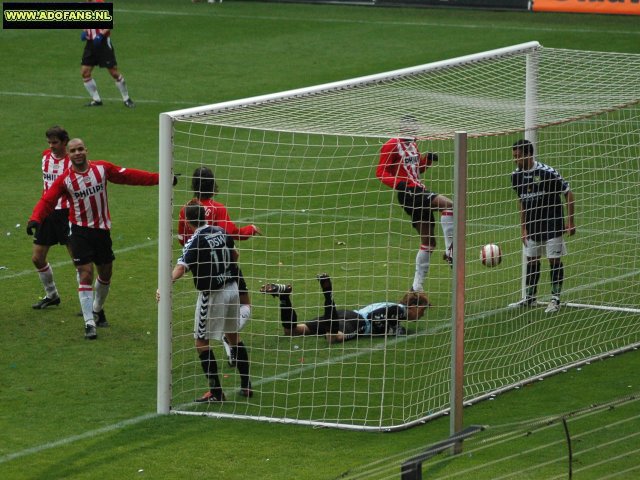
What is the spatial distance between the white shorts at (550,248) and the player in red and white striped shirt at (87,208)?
11.7 feet

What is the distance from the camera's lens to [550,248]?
41.0ft

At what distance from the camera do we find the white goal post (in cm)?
1022

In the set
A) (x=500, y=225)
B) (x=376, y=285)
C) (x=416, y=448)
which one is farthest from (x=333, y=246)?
(x=416, y=448)

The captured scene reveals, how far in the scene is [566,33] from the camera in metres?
27.9

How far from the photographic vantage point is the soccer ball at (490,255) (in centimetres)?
1160

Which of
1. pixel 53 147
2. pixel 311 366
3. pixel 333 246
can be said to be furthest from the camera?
pixel 333 246

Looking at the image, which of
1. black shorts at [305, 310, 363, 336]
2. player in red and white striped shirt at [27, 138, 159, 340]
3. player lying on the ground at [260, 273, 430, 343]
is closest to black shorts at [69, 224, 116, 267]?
player in red and white striped shirt at [27, 138, 159, 340]

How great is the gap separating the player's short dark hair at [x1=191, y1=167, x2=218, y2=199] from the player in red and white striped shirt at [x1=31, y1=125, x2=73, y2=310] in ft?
8.98

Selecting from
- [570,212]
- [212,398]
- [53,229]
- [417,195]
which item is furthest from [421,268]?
[53,229]

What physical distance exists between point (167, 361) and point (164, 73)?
51.9 ft

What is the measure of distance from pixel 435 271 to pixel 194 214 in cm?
406

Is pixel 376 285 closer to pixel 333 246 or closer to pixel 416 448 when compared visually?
pixel 333 246

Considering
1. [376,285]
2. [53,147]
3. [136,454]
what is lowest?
[136,454]

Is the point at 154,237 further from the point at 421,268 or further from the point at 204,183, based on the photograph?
the point at 204,183
